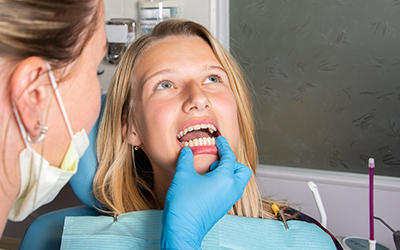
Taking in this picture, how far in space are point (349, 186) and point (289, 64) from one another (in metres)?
0.81

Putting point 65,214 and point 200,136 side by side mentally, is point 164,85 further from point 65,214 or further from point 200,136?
point 65,214

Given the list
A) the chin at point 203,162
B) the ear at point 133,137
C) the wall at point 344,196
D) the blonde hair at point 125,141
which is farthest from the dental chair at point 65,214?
the wall at point 344,196

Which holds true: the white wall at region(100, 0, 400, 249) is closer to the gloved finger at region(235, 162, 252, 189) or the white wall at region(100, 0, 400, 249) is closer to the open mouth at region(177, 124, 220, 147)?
the open mouth at region(177, 124, 220, 147)

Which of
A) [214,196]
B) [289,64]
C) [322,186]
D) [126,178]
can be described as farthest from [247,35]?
[214,196]

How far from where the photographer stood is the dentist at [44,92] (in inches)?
22.8

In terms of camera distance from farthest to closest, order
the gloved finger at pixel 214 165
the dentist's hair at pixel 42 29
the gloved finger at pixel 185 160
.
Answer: the gloved finger at pixel 214 165
the gloved finger at pixel 185 160
the dentist's hair at pixel 42 29

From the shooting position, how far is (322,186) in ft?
6.46

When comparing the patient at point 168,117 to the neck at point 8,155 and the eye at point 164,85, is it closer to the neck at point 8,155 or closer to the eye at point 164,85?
the eye at point 164,85

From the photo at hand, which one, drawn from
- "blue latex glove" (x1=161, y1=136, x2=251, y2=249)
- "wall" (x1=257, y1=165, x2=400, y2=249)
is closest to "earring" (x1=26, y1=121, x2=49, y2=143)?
"blue latex glove" (x1=161, y1=136, x2=251, y2=249)

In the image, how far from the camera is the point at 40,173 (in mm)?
674

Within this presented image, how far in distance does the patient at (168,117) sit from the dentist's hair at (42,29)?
1.67 feet

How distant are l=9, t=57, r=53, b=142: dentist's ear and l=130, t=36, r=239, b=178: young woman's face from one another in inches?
20.6

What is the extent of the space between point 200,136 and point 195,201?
1.40ft

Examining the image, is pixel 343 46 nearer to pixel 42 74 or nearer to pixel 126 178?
pixel 126 178
